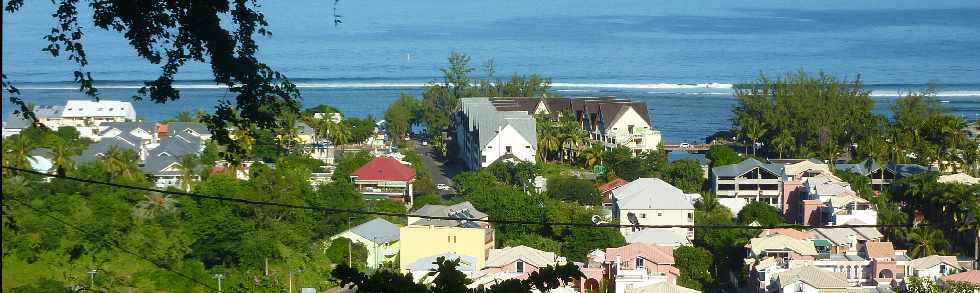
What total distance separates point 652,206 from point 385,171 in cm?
418

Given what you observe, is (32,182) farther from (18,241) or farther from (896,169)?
(896,169)

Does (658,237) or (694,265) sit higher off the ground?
(658,237)

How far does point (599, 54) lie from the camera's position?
55000 mm

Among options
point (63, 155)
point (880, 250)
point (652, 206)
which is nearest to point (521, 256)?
point (880, 250)

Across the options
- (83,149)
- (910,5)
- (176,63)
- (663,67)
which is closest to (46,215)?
(83,149)

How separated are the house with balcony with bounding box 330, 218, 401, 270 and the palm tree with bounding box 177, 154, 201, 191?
357 centimetres

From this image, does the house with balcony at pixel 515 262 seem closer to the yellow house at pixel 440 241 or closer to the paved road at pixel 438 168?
the yellow house at pixel 440 241

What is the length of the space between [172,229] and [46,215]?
1.32 m

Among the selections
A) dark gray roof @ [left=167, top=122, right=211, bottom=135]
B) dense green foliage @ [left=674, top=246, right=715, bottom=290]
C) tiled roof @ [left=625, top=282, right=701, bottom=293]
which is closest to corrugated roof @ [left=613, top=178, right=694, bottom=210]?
dense green foliage @ [left=674, top=246, right=715, bottom=290]

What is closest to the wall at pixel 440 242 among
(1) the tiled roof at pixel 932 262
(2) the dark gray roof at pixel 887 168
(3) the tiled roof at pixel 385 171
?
(1) the tiled roof at pixel 932 262

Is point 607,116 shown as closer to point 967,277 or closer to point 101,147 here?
point 101,147

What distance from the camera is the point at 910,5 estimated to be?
328 ft

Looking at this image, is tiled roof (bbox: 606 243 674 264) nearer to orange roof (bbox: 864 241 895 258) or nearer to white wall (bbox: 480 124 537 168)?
orange roof (bbox: 864 241 895 258)

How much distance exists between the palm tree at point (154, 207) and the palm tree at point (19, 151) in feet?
5.21
